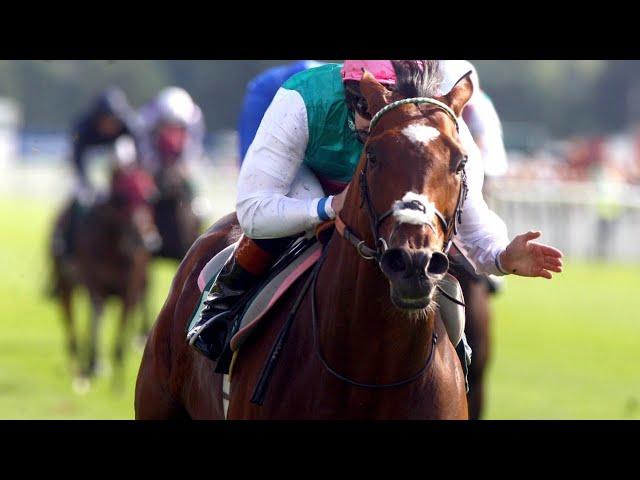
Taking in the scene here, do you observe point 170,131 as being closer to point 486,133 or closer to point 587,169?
point 486,133

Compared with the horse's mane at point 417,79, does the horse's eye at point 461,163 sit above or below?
below

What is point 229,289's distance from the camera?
5074 mm

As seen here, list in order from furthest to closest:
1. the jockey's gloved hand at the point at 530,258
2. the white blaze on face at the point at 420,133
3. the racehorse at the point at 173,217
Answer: the racehorse at the point at 173,217
the jockey's gloved hand at the point at 530,258
the white blaze on face at the point at 420,133

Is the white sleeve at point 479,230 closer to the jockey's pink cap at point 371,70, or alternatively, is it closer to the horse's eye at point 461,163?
the jockey's pink cap at point 371,70

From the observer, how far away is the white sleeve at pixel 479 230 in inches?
180

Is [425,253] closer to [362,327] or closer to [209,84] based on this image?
[362,327]

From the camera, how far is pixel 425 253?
377 centimetres

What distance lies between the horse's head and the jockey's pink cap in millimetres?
321

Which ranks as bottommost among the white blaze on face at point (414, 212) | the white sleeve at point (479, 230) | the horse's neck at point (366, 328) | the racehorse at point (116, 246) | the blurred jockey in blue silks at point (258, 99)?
the horse's neck at point (366, 328)

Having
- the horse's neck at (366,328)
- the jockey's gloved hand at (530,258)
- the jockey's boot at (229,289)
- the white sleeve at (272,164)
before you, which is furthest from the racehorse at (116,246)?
the jockey's gloved hand at (530,258)

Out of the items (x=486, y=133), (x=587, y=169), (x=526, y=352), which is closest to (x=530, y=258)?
(x=486, y=133)

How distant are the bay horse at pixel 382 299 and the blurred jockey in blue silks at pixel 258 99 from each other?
1734 millimetres

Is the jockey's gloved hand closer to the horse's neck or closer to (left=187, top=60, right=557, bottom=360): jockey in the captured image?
(left=187, top=60, right=557, bottom=360): jockey

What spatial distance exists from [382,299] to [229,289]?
965 mm
